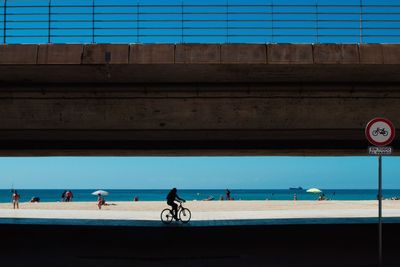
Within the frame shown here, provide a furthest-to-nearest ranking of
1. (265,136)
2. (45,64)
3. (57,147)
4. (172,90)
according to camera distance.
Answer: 1. (57,147)
2. (265,136)
3. (172,90)
4. (45,64)

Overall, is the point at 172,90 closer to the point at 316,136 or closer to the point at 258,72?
the point at 258,72

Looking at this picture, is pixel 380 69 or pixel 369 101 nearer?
pixel 380 69

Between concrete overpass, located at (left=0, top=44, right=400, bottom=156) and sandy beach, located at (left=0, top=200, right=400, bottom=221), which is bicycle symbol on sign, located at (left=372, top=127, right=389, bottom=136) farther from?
sandy beach, located at (left=0, top=200, right=400, bottom=221)

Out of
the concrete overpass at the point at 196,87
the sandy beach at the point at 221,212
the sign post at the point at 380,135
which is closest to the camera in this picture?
the sign post at the point at 380,135

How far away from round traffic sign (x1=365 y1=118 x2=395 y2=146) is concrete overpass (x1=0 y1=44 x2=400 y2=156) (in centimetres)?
202

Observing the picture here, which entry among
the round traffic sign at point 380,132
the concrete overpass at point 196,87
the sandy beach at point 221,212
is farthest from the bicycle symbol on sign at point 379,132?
the sandy beach at point 221,212

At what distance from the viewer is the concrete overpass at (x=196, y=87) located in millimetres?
11062

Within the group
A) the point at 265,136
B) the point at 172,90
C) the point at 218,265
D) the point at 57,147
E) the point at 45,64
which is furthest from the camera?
the point at 57,147

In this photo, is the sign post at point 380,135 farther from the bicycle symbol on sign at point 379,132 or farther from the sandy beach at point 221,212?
the sandy beach at point 221,212

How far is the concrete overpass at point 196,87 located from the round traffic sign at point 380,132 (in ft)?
6.62

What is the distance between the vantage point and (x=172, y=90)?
12.8m

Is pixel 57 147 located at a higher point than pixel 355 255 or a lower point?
higher

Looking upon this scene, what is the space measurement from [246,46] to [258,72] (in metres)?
0.88

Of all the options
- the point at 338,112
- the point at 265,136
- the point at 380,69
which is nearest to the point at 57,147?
the point at 265,136
